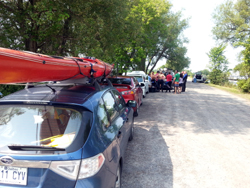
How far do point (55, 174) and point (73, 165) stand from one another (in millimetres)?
189

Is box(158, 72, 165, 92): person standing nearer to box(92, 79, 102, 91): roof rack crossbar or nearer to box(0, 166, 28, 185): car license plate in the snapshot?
box(92, 79, 102, 91): roof rack crossbar

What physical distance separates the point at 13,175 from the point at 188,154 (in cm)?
404

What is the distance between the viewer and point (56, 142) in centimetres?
241

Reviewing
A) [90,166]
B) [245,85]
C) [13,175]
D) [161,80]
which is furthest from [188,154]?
[245,85]

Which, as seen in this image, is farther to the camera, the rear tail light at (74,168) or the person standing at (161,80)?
the person standing at (161,80)

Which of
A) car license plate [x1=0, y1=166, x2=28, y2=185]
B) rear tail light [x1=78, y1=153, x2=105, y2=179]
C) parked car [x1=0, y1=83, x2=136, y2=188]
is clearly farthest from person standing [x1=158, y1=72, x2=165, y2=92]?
car license plate [x1=0, y1=166, x2=28, y2=185]

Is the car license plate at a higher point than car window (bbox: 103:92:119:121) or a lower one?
lower

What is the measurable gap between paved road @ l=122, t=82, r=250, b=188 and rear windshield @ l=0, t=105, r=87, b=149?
1.82m

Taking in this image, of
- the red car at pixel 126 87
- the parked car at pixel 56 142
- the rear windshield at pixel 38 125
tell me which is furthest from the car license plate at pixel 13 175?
the red car at pixel 126 87

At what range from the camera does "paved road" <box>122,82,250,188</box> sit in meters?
3.96

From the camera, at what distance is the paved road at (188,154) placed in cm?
396

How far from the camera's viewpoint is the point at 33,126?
2.54 meters

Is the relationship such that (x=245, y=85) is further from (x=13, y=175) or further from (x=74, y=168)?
(x=13, y=175)

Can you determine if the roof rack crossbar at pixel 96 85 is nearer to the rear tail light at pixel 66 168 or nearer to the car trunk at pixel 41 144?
the car trunk at pixel 41 144
